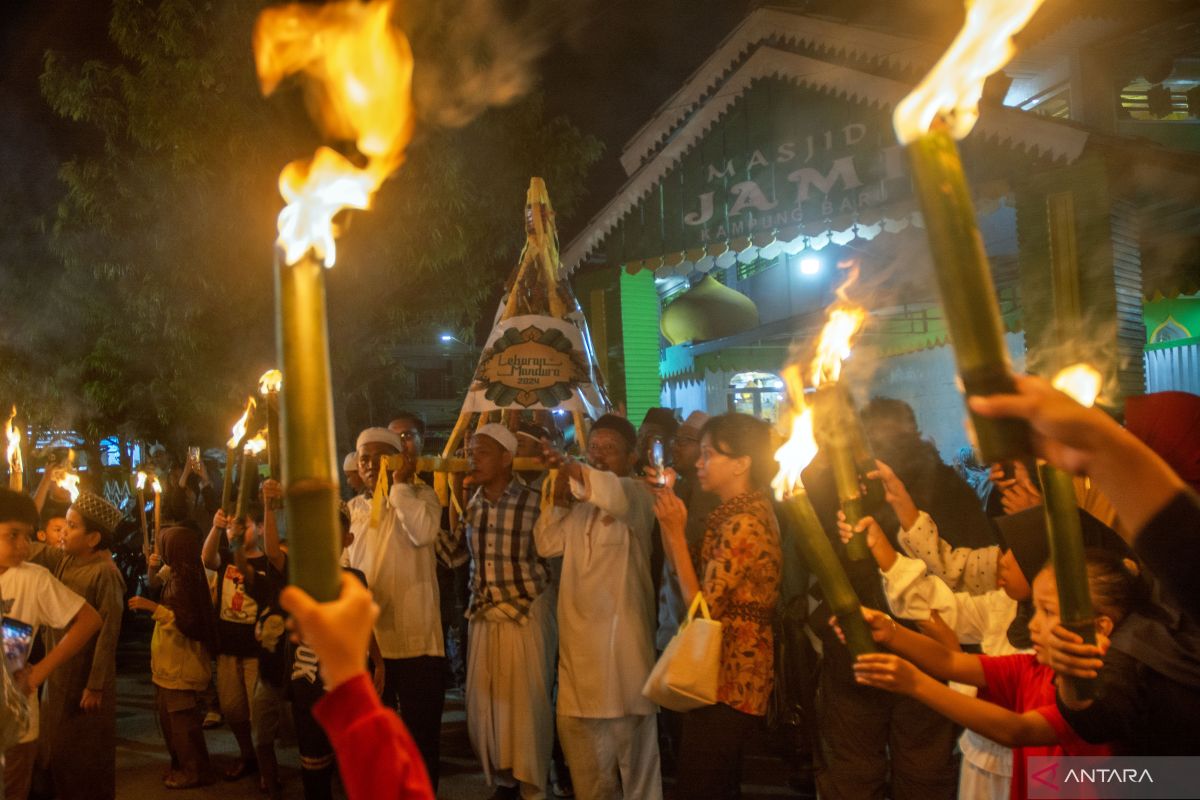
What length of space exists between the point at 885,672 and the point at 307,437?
1.62 meters

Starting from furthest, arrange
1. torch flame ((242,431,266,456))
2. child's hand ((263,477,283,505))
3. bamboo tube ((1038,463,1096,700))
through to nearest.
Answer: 1. child's hand ((263,477,283,505))
2. torch flame ((242,431,266,456))
3. bamboo tube ((1038,463,1096,700))

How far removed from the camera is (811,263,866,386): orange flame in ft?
9.12

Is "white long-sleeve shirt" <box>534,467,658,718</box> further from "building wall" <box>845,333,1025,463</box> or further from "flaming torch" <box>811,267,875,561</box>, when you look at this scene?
"building wall" <box>845,333,1025,463</box>

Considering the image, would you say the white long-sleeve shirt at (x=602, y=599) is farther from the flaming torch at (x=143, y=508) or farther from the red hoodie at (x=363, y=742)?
the flaming torch at (x=143, y=508)

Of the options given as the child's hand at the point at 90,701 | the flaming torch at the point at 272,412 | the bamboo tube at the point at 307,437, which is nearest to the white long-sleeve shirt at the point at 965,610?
the bamboo tube at the point at 307,437

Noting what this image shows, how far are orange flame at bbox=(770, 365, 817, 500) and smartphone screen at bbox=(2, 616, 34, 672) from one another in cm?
390

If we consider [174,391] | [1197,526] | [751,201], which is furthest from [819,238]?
[174,391]

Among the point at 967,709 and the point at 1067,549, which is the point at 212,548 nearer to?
the point at 967,709

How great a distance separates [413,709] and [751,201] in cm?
658

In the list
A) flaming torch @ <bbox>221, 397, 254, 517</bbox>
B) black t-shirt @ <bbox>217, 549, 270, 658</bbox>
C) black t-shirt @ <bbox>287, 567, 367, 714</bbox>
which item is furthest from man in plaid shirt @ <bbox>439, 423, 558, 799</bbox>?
black t-shirt @ <bbox>217, 549, 270, 658</bbox>

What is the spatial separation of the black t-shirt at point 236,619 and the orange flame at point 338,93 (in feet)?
17.8

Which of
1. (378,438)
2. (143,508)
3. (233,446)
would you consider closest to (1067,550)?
(233,446)

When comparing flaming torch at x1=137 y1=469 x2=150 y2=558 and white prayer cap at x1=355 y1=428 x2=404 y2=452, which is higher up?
white prayer cap at x1=355 y1=428 x2=404 y2=452

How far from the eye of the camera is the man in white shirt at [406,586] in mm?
5770
